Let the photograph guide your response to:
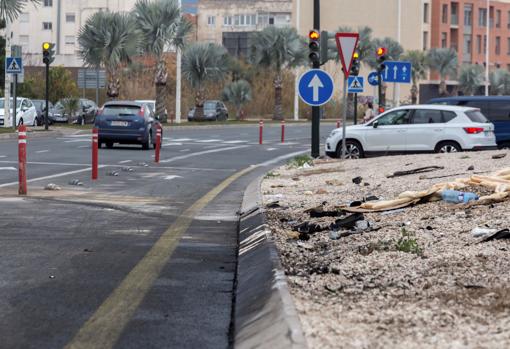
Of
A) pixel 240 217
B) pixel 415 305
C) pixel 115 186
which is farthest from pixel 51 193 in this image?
pixel 415 305

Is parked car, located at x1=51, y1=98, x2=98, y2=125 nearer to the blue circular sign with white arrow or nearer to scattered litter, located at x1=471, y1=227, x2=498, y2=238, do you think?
the blue circular sign with white arrow

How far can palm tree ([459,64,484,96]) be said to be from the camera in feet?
342

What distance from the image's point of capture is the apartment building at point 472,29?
112 meters

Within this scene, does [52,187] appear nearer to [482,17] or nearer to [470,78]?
[470,78]

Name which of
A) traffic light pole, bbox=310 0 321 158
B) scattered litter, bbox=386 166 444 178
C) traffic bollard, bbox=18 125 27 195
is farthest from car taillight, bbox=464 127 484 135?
traffic bollard, bbox=18 125 27 195

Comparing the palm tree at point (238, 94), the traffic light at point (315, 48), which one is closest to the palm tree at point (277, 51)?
the palm tree at point (238, 94)

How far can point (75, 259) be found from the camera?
10172 mm

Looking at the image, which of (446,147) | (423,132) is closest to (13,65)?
(423,132)

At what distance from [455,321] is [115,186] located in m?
14.4

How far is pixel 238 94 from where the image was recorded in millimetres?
87812

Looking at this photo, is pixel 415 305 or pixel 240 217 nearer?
pixel 415 305

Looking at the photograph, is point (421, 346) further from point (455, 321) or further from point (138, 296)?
point (138, 296)

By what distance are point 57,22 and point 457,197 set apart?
103 metres

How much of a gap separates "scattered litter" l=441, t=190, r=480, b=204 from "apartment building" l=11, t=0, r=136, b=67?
98.6 metres
